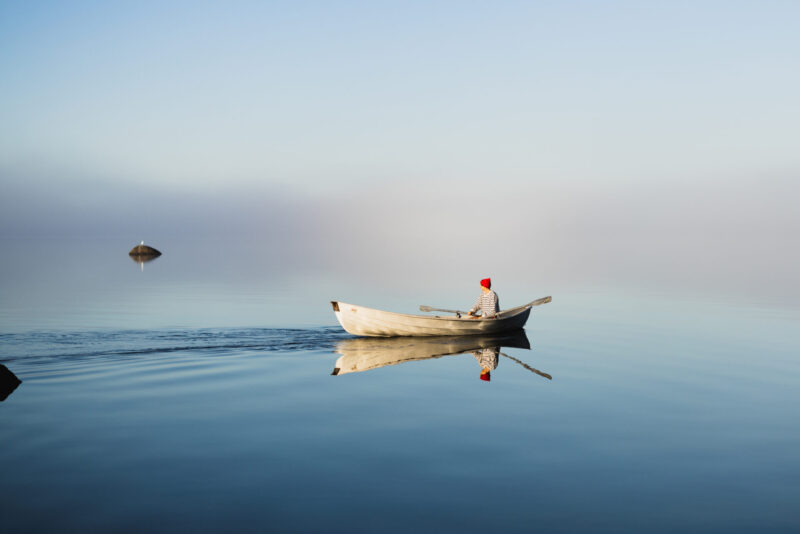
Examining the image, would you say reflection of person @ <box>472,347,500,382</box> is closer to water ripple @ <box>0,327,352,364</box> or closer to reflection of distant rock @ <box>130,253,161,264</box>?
water ripple @ <box>0,327,352,364</box>

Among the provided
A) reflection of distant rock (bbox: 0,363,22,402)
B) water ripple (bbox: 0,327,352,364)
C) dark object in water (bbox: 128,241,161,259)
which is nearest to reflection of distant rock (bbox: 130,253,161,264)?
dark object in water (bbox: 128,241,161,259)

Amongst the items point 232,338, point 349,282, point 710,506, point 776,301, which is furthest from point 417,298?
point 710,506

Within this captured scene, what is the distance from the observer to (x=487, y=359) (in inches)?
913

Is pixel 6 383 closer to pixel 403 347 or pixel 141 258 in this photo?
pixel 403 347

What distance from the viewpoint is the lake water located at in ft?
31.2

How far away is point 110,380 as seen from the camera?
17.9 meters

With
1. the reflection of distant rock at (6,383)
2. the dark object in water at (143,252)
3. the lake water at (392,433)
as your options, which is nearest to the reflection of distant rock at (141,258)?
the dark object in water at (143,252)

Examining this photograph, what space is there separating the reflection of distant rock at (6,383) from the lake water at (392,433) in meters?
0.22

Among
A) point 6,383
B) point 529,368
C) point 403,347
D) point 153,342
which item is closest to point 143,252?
point 153,342

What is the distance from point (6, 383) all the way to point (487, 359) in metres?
15.2

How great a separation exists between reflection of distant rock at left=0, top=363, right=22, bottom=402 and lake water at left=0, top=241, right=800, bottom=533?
22 centimetres

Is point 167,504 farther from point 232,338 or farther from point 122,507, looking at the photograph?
point 232,338

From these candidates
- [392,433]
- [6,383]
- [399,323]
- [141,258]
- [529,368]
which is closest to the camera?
[392,433]

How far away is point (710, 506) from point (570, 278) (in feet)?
175
